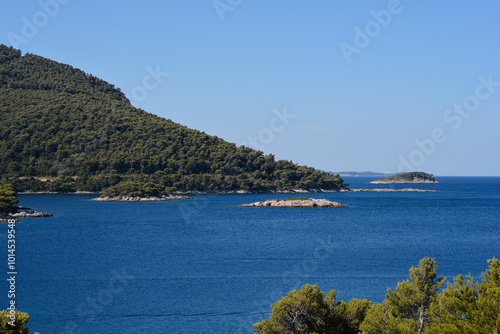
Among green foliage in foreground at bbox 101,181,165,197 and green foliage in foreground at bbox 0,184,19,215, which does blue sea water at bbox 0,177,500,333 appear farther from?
green foliage in foreground at bbox 101,181,165,197

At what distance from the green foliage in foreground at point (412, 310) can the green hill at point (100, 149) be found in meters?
109

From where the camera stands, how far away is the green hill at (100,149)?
13850 centimetres

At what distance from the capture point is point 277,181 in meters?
155

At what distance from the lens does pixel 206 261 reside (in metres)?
44.7

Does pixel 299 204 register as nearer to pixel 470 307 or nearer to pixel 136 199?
pixel 136 199

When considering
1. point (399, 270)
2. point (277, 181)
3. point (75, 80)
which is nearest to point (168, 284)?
point (399, 270)

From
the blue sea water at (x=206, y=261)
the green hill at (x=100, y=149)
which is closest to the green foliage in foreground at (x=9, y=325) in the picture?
the blue sea water at (x=206, y=261)

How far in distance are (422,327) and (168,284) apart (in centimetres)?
2161

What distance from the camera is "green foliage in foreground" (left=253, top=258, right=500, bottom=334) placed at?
1453 cm

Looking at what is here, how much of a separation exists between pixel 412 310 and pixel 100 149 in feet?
458

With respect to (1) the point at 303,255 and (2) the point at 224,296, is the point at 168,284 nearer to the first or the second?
(2) the point at 224,296

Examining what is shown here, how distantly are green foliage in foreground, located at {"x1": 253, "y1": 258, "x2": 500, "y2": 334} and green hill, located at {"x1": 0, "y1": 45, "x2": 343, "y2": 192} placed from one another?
109340 mm

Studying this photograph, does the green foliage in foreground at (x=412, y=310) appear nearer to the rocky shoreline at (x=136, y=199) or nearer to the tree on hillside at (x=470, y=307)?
the tree on hillside at (x=470, y=307)

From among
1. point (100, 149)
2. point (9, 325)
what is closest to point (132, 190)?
point (100, 149)
